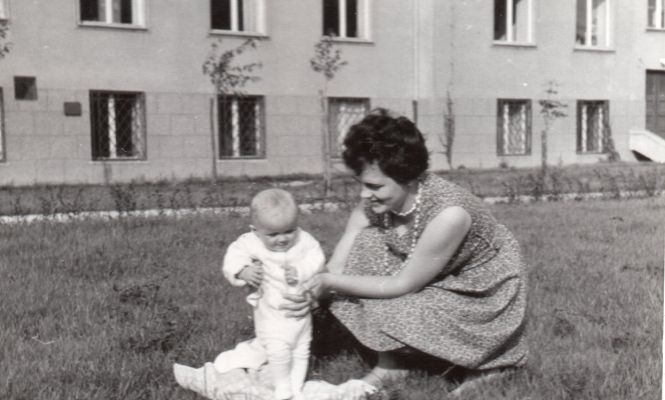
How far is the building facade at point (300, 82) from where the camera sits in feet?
51.8

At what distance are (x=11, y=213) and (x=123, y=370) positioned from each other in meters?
6.06

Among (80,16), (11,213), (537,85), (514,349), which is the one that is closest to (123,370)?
(514,349)

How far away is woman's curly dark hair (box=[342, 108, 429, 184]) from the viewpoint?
3.46 meters

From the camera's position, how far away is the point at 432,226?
3424mm

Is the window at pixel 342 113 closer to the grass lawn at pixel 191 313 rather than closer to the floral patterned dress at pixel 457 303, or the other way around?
the grass lawn at pixel 191 313

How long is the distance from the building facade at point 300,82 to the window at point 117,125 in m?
0.03

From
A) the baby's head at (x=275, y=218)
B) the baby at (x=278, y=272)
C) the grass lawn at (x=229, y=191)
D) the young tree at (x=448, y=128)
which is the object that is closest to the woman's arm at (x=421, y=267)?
the baby at (x=278, y=272)

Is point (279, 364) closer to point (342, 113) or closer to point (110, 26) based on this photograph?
point (110, 26)

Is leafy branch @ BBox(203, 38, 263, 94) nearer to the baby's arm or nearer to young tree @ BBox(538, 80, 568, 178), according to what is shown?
young tree @ BBox(538, 80, 568, 178)

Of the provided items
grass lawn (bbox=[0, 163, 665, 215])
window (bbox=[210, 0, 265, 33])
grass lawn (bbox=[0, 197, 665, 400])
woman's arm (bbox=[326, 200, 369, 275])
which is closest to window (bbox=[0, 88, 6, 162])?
grass lawn (bbox=[0, 163, 665, 215])

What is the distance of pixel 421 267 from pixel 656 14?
71.4 ft

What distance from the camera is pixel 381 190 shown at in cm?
350

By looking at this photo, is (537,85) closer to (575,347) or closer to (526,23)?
(526,23)

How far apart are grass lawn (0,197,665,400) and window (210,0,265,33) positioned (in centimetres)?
1059
